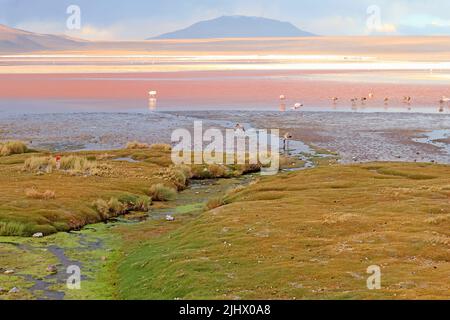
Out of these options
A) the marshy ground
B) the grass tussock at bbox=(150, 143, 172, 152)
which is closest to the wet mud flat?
the grass tussock at bbox=(150, 143, 172, 152)

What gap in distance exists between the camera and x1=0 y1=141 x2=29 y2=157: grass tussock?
71.1 meters

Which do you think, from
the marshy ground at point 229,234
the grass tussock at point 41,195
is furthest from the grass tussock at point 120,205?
the grass tussock at point 41,195

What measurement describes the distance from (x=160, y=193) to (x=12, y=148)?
27462 millimetres

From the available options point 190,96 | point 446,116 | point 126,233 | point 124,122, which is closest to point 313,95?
point 190,96

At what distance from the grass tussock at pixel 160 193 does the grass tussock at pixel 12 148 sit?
83.5ft

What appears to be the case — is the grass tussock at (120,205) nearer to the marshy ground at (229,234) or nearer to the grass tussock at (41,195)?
the marshy ground at (229,234)

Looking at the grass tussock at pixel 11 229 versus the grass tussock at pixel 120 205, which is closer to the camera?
the grass tussock at pixel 11 229

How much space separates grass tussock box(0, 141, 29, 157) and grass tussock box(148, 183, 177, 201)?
83.5 ft

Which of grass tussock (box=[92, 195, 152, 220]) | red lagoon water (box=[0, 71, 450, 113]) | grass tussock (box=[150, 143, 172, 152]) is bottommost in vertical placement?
grass tussock (box=[92, 195, 152, 220])

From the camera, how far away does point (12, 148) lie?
7275 centimetres

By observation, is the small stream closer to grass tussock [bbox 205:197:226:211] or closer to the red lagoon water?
the red lagoon water

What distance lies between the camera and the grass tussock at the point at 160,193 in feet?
171

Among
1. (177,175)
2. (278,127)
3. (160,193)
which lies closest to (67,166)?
(177,175)
